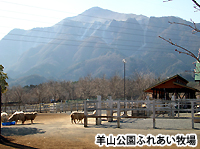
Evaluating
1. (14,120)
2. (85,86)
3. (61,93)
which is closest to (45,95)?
(61,93)

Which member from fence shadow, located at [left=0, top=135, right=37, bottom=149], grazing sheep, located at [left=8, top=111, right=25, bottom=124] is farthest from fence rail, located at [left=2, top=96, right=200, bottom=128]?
fence shadow, located at [left=0, top=135, right=37, bottom=149]

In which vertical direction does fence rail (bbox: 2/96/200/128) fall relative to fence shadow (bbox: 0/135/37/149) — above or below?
above

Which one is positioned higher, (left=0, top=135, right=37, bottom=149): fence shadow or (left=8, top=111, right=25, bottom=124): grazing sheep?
(left=8, top=111, right=25, bottom=124): grazing sheep

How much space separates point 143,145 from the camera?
9188 mm

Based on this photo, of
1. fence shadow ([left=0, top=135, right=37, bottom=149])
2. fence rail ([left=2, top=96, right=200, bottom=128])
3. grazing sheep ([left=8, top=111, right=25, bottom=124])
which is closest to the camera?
fence shadow ([left=0, top=135, right=37, bottom=149])

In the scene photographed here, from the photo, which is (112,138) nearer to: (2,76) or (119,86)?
(2,76)

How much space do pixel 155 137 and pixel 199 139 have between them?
6.13 ft

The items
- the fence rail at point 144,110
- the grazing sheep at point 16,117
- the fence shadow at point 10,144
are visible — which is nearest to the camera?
the fence shadow at point 10,144

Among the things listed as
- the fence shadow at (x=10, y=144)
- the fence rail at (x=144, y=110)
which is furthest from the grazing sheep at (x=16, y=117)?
the fence shadow at (x=10, y=144)

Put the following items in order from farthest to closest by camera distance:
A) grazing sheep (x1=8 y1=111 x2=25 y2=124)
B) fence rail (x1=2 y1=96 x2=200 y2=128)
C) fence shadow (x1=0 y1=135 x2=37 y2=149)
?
grazing sheep (x1=8 y1=111 x2=25 y2=124), fence rail (x1=2 y1=96 x2=200 y2=128), fence shadow (x1=0 y1=135 x2=37 y2=149)

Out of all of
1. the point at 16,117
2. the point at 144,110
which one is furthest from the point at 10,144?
the point at 144,110

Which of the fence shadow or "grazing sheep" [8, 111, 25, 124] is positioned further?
"grazing sheep" [8, 111, 25, 124]

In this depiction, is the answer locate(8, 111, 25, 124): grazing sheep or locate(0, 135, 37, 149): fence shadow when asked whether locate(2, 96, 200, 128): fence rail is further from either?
locate(0, 135, 37, 149): fence shadow

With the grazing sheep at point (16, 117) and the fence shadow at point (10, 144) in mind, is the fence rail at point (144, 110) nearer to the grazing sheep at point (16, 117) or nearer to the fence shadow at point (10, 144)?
the grazing sheep at point (16, 117)
